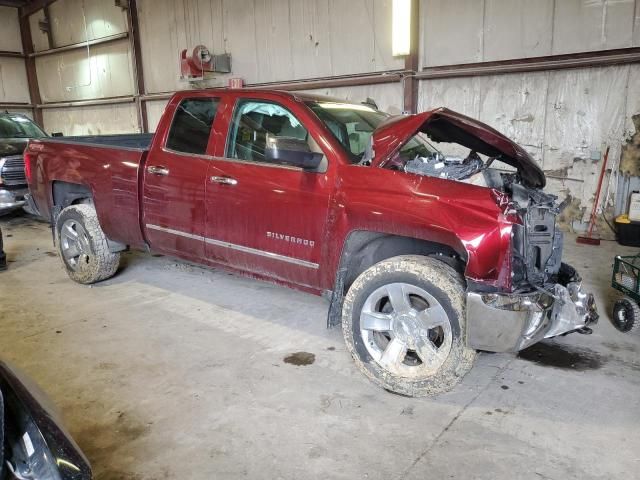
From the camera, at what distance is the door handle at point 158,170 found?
3.97m

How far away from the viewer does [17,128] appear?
8.73 metres

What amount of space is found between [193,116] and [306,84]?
5.79m

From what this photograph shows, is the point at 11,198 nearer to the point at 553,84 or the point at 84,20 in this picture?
the point at 553,84

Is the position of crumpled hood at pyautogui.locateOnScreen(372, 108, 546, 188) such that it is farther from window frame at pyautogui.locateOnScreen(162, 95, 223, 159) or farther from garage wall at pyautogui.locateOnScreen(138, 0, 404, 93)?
garage wall at pyautogui.locateOnScreen(138, 0, 404, 93)

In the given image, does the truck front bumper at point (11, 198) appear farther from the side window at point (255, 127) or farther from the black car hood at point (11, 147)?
the side window at point (255, 127)

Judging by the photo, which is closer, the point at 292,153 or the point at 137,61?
the point at 292,153

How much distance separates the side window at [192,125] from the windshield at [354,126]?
866mm

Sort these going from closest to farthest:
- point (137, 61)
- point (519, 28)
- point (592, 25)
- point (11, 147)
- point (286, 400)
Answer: point (286, 400), point (592, 25), point (519, 28), point (11, 147), point (137, 61)

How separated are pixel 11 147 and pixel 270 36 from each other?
17.0 ft

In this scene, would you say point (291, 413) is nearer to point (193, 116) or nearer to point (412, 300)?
point (412, 300)

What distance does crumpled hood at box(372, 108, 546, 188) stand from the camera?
9.65 ft

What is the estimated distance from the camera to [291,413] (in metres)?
2.70

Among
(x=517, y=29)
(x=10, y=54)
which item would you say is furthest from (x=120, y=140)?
(x=10, y=54)

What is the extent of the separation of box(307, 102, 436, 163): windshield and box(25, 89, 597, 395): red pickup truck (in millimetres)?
19
